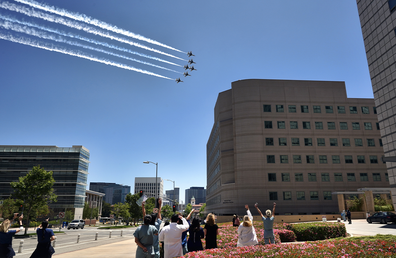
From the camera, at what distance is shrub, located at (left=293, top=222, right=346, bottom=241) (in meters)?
17.5

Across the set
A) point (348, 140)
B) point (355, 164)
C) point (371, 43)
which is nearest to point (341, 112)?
point (348, 140)

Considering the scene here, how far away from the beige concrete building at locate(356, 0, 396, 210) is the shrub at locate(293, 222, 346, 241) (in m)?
10.5

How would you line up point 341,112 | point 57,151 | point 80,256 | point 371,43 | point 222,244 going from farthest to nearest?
point 57,151
point 341,112
point 371,43
point 80,256
point 222,244

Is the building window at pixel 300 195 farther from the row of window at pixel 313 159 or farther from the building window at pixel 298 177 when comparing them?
the row of window at pixel 313 159

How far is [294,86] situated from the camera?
5447cm

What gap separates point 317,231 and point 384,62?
18.7m

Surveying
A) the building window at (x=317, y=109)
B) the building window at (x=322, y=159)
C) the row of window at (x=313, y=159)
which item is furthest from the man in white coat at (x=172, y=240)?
the building window at (x=317, y=109)

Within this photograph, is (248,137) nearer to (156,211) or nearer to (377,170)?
(377,170)

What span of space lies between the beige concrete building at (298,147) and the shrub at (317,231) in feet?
104

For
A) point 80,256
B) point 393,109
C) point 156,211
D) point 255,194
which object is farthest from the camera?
point 255,194

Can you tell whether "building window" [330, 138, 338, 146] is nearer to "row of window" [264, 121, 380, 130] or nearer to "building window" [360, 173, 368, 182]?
"row of window" [264, 121, 380, 130]

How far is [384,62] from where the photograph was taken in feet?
82.0

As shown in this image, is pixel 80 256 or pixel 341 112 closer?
pixel 80 256

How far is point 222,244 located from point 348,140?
5024 centimetres
